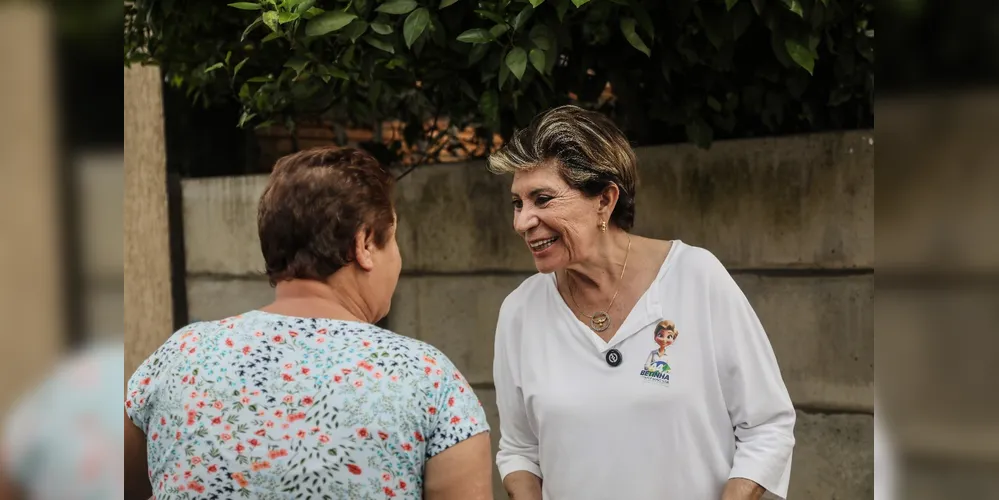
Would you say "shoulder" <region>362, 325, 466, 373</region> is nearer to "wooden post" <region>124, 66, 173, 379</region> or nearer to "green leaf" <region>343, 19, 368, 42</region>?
"green leaf" <region>343, 19, 368, 42</region>

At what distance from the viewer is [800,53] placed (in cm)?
247

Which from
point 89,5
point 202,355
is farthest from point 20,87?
point 202,355

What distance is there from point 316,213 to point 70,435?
687 millimetres

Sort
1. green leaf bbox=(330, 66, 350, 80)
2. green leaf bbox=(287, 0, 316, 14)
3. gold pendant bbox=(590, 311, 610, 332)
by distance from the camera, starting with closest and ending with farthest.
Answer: gold pendant bbox=(590, 311, 610, 332) < green leaf bbox=(287, 0, 316, 14) < green leaf bbox=(330, 66, 350, 80)

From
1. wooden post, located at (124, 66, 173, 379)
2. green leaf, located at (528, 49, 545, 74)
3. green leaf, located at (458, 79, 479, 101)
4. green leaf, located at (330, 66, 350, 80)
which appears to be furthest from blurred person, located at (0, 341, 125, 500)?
wooden post, located at (124, 66, 173, 379)

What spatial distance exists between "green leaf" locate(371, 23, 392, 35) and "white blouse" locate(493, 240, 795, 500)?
0.90m

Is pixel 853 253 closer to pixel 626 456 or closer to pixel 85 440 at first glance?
pixel 626 456

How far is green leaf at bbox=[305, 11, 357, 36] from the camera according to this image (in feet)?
7.91

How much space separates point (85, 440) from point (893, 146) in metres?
0.92

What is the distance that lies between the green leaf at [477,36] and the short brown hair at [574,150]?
0.33 m

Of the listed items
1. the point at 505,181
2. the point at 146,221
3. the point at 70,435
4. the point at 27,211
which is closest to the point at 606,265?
the point at 505,181

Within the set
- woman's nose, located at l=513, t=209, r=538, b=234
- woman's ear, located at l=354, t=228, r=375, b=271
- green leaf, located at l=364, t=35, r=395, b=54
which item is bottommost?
woman's ear, located at l=354, t=228, r=375, b=271

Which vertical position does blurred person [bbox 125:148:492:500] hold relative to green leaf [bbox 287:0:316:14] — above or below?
below

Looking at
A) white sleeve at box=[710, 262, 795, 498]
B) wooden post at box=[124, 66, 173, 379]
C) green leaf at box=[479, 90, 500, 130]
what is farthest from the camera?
wooden post at box=[124, 66, 173, 379]
